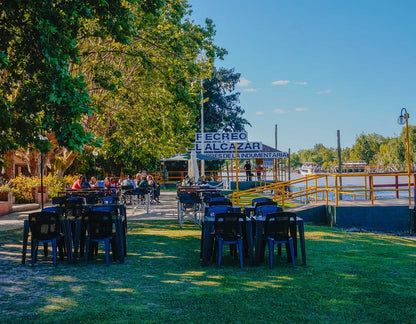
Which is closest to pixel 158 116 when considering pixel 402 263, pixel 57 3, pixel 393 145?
pixel 57 3

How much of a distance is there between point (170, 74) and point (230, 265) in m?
7.25

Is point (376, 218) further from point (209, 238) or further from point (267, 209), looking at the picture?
point (209, 238)

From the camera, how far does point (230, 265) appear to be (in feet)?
25.4

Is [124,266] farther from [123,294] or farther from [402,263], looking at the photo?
[402,263]

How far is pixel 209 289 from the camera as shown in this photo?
6.10 meters

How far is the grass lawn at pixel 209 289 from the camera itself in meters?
5.02

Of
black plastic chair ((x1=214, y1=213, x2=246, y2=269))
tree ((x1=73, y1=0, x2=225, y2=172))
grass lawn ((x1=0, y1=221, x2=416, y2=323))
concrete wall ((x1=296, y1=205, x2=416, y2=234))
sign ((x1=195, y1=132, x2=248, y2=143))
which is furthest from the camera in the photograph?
sign ((x1=195, y1=132, x2=248, y2=143))

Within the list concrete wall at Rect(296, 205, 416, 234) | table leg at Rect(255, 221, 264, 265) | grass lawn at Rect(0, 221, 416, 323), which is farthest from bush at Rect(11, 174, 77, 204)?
table leg at Rect(255, 221, 264, 265)

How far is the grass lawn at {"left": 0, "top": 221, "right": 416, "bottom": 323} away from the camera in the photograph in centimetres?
502

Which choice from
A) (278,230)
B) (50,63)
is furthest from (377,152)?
(50,63)

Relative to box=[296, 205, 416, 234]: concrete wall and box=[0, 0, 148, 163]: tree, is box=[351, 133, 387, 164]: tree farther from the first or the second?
box=[0, 0, 148, 163]: tree

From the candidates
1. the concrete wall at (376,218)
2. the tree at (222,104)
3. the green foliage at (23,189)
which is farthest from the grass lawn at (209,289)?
the tree at (222,104)

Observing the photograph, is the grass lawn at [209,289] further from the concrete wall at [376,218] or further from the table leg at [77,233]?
the concrete wall at [376,218]

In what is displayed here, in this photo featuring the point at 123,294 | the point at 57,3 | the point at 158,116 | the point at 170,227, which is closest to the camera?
the point at 123,294
